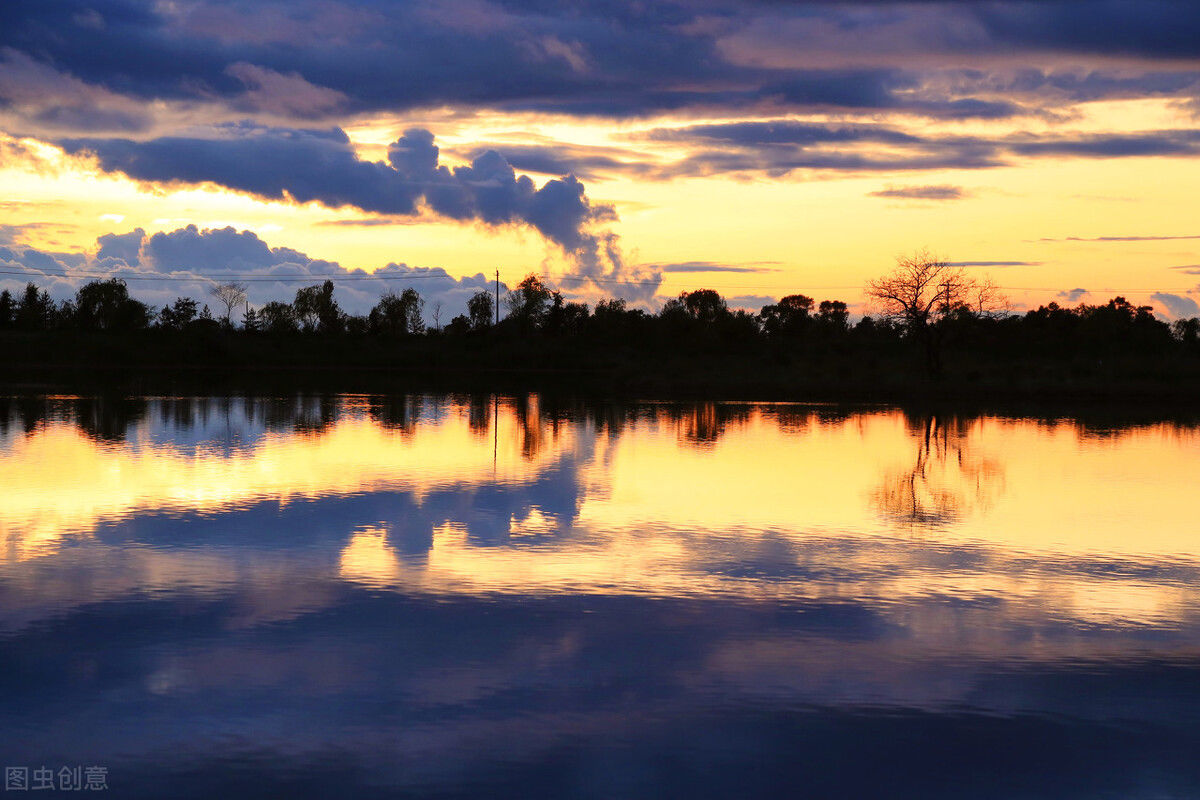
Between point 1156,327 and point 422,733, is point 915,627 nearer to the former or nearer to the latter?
point 422,733

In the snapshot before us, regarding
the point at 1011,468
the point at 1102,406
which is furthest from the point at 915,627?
the point at 1102,406

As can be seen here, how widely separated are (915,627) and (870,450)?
61.7 ft

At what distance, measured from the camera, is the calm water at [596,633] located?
316 inches

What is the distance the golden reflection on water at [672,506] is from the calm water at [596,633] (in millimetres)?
106

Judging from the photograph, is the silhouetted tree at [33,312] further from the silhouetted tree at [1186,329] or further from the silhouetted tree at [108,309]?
the silhouetted tree at [1186,329]

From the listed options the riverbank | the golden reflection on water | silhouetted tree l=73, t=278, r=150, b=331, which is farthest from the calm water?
silhouetted tree l=73, t=278, r=150, b=331

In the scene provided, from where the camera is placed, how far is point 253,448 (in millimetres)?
27984

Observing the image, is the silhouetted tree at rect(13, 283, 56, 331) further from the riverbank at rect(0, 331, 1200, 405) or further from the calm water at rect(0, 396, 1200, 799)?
the calm water at rect(0, 396, 1200, 799)

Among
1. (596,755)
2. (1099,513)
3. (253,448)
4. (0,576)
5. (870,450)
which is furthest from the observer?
(870,450)

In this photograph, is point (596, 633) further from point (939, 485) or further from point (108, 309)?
point (108, 309)

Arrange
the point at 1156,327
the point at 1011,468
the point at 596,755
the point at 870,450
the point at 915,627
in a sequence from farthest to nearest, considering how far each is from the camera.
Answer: the point at 1156,327, the point at 870,450, the point at 1011,468, the point at 915,627, the point at 596,755

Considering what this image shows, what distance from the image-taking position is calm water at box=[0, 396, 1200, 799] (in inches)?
316

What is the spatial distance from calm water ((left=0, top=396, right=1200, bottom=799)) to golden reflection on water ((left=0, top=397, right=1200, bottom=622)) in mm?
106

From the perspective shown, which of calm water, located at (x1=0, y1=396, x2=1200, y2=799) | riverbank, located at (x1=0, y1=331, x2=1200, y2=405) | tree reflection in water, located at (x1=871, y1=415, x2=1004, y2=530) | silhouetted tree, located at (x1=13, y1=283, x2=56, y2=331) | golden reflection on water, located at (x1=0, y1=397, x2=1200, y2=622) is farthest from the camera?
silhouetted tree, located at (x1=13, y1=283, x2=56, y2=331)
